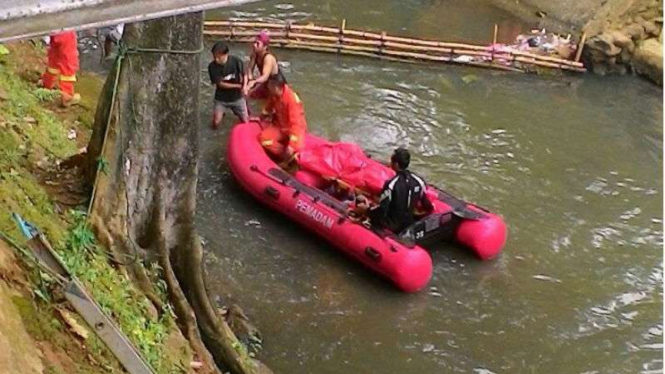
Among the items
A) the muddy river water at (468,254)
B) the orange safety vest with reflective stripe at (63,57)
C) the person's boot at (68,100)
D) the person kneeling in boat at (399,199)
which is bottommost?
the muddy river water at (468,254)

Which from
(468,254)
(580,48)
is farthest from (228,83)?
(580,48)

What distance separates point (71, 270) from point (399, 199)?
401 cm

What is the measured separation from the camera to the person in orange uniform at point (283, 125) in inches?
405

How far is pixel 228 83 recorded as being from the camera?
1123 centimetres

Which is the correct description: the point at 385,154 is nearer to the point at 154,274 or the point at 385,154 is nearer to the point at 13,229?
the point at 154,274

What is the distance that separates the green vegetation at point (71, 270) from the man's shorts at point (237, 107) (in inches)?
170

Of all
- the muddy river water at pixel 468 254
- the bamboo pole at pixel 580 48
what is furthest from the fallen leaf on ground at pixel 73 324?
the bamboo pole at pixel 580 48

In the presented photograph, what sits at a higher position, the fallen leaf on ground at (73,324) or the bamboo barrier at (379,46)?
the fallen leaf on ground at (73,324)

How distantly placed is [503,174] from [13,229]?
23.8 ft

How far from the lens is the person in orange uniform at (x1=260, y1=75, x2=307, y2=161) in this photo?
10.3 m

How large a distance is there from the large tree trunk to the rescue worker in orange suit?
3.41 metres

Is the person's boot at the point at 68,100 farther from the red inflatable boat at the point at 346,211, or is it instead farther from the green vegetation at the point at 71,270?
the green vegetation at the point at 71,270

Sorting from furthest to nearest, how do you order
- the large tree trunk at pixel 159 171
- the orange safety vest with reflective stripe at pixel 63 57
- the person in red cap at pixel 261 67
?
the person in red cap at pixel 261 67, the orange safety vest with reflective stripe at pixel 63 57, the large tree trunk at pixel 159 171

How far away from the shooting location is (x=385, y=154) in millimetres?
11594
